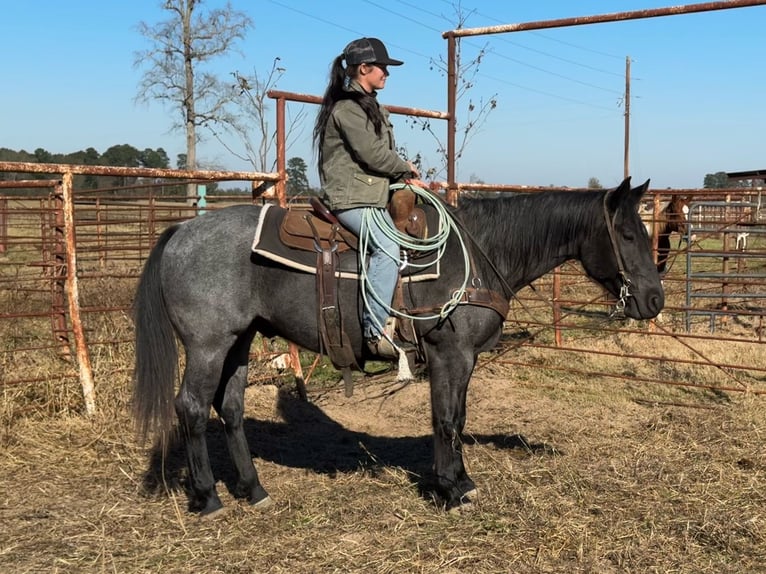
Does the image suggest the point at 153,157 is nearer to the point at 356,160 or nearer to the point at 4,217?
the point at 4,217

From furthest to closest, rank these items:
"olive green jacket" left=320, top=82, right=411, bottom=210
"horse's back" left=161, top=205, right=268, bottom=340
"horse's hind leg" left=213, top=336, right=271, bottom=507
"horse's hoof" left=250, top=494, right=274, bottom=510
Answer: "horse's hind leg" left=213, top=336, right=271, bottom=507, "horse's hoof" left=250, top=494, right=274, bottom=510, "horse's back" left=161, top=205, right=268, bottom=340, "olive green jacket" left=320, top=82, right=411, bottom=210

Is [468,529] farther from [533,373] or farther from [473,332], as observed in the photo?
[533,373]

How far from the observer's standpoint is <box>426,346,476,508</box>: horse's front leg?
376 cm

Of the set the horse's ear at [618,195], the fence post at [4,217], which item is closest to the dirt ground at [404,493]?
the horse's ear at [618,195]

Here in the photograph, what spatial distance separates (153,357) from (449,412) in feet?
5.75

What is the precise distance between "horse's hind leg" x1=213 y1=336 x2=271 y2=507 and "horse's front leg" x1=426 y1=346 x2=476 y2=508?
106 centimetres

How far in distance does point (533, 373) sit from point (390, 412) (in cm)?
194

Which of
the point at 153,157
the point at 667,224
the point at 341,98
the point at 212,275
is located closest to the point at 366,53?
the point at 341,98

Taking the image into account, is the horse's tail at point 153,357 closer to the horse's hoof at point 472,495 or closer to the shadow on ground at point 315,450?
the shadow on ground at point 315,450

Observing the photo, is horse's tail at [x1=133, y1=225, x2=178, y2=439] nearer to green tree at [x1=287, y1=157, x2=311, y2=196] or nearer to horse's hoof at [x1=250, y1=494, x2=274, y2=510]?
horse's hoof at [x1=250, y1=494, x2=274, y2=510]

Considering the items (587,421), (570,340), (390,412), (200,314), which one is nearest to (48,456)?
(200,314)

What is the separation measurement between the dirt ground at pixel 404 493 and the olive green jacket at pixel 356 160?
176cm

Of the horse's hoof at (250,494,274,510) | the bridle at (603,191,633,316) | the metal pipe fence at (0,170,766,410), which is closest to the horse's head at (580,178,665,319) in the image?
the bridle at (603,191,633,316)

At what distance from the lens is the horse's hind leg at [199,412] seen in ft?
12.7
